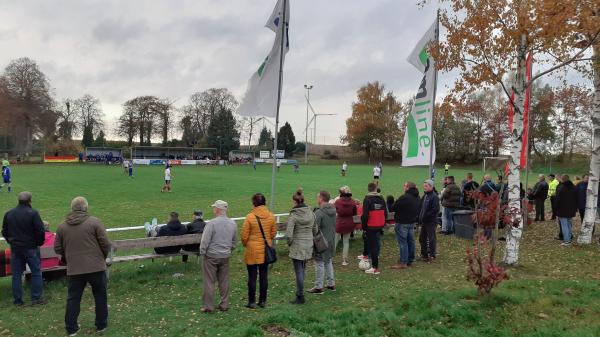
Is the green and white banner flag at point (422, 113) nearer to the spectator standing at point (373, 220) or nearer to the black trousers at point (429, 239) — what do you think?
the black trousers at point (429, 239)

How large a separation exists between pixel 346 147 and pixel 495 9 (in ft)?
284

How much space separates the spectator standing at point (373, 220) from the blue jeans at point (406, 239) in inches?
22.6

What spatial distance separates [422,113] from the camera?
11750 millimetres

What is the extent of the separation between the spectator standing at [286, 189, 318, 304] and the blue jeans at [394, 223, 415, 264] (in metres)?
2.50

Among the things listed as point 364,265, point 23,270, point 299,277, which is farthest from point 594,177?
point 23,270

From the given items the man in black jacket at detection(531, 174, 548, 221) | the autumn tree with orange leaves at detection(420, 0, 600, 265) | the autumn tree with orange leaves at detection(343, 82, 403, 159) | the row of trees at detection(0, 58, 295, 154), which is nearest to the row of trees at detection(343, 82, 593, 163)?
the autumn tree with orange leaves at detection(343, 82, 403, 159)

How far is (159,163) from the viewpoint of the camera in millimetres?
65250

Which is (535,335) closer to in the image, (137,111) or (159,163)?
(159,163)

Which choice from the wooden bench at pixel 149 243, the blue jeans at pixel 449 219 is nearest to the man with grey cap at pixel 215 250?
the wooden bench at pixel 149 243

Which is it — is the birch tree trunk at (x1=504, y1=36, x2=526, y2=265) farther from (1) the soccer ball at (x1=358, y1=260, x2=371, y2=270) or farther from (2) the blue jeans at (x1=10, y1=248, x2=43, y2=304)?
(2) the blue jeans at (x1=10, y1=248, x2=43, y2=304)

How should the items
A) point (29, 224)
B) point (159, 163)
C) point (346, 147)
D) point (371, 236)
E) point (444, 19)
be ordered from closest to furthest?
point (29, 224) → point (371, 236) → point (444, 19) → point (159, 163) → point (346, 147)

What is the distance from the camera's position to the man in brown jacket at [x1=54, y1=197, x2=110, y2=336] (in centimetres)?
558

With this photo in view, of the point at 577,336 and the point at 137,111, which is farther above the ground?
the point at 137,111

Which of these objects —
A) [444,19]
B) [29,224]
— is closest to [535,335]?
[444,19]
